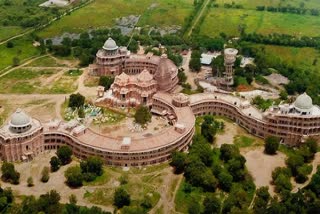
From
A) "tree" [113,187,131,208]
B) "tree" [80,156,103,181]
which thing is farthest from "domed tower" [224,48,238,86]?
"tree" [113,187,131,208]

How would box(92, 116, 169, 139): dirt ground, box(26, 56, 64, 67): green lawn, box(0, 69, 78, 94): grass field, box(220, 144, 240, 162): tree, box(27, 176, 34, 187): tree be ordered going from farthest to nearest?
box(26, 56, 64, 67): green lawn, box(0, 69, 78, 94): grass field, box(92, 116, 169, 139): dirt ground, box(220, 144, 240, 162): tree, box(27, 176, 34, 187): tree

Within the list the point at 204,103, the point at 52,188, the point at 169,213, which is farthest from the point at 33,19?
the point at 169,213

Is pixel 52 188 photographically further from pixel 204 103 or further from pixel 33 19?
pixel 33 19

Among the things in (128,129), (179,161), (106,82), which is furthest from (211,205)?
(106,82)

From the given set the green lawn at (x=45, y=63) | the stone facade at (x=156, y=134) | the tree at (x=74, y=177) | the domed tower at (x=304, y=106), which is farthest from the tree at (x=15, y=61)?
the domed tower at (x=304, y=106)

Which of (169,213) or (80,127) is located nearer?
(169,213)

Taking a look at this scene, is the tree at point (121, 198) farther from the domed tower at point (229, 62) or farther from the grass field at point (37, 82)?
the domed tower at point (229, 62)

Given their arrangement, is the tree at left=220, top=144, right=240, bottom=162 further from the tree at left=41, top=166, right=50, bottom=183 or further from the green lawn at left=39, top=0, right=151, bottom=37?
the green lawn at left=39, top=0, right=151, bottom=37
